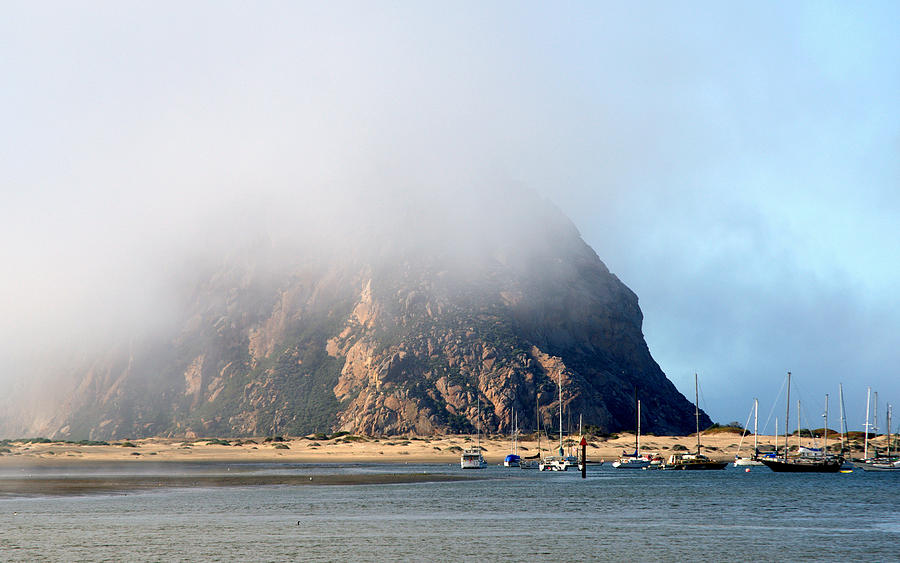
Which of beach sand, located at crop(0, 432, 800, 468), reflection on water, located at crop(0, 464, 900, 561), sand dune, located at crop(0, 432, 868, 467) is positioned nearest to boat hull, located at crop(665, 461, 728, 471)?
beach sand, located at crop(0, 432, 800, 468)

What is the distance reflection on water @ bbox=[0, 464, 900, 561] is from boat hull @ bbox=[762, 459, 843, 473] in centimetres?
3551

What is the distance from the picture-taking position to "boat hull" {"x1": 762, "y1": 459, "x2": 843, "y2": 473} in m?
128

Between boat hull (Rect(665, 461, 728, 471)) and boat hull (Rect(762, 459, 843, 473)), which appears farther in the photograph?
boat hull (Rect(665, 461, 728, 471))

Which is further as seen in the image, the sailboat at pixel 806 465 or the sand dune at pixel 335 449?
the sand dune at pixel 335 449

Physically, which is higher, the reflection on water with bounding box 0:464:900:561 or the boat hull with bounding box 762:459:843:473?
the boat hull with bounding box 762:459:843:473

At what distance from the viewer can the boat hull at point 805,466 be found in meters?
128

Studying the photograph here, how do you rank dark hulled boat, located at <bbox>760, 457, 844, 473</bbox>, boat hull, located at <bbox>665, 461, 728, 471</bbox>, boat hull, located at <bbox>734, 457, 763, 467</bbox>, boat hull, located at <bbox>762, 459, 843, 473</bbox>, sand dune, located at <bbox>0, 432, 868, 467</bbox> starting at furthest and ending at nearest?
sand dune, located at <bbox>0, 432, 868, 467</bbox> → boat hull, located at <bbox>734, 457, 763, 467</bbox> → boat hull, located at <bbox>665, 461, 728, 471</bbox> → dark hulled boat, located at <bbox>760, 457, 844, 473</bbox> → boat hull, located at <bbox>762, 459, 843, 473</bbox>

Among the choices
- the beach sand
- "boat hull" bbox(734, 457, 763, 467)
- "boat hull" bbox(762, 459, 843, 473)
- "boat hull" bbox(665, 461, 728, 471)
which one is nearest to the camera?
"boat hull" bbox(762, 459, 843, 473)

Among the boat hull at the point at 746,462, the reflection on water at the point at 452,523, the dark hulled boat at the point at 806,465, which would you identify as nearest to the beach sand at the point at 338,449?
the boat hull at the point at 746,462

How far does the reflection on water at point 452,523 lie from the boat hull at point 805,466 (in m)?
35.5

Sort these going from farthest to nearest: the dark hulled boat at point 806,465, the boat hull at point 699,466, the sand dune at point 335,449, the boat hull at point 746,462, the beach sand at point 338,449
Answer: the sand dune at point 335,449, the beach sand at point 338,449, the boat hull at point 746,462, the boat hull at point 699,466, the dark hulled boat at point 806,465

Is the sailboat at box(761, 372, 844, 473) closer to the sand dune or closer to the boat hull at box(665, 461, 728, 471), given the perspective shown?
the boat hull at box(665, 461, 728, 471)

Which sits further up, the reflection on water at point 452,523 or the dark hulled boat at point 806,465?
the dark hulled boat at point 806,465

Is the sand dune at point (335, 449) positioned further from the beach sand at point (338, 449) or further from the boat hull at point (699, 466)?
the boat hull at point (699, 466)
